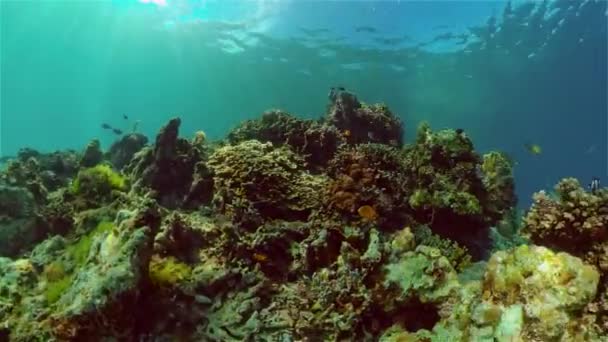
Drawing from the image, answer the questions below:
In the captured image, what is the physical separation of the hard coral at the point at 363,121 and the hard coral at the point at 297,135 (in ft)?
4.47

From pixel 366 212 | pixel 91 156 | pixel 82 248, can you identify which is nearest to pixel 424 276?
pixel 366 212

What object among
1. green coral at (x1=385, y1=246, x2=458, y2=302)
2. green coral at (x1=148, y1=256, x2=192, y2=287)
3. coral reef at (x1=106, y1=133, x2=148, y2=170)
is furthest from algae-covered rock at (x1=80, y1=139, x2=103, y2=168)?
green coral at (x1=385, y1=246, x2=458, y2=302)

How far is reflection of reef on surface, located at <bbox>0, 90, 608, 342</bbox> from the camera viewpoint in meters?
4.33

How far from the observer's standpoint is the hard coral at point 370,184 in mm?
6809

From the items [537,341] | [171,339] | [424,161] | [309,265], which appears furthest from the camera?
[424,161]

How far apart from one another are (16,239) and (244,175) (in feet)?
15.8

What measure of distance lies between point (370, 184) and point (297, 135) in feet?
9.77

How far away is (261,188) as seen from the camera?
7125mm

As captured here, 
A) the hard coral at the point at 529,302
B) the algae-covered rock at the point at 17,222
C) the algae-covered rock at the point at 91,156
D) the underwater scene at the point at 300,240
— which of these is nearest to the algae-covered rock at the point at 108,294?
the underwater scene at the point at 300,240

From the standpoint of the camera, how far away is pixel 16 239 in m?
8.50

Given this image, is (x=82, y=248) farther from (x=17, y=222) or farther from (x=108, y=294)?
(x=17, y=222)

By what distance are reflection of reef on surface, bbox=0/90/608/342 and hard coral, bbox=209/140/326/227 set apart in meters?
0.02

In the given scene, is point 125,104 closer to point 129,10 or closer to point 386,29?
point 129,10

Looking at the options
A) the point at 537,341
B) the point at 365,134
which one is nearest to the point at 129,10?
the point at 365,134
